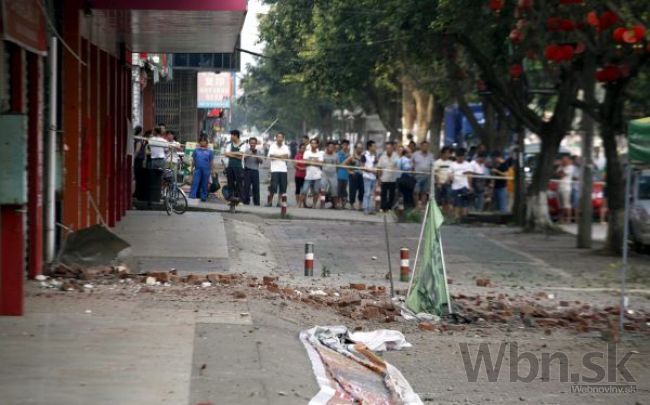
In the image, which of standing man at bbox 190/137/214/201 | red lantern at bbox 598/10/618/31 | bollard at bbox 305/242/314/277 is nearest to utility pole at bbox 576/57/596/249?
red lantern at bbox 598/10/618/31

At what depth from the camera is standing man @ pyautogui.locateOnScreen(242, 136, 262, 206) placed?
27.0m

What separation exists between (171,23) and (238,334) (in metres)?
9.17

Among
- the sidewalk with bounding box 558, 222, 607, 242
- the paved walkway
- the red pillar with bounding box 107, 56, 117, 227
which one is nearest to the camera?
the paved walkway

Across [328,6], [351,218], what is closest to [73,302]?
[351,218]

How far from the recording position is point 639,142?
1123cm

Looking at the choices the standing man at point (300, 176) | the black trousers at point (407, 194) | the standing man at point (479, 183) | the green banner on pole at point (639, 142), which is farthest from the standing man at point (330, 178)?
the green banner on pole at point (639, 142)

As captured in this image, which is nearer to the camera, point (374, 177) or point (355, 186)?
point (374, 177)

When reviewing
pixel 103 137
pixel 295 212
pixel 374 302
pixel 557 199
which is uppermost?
pixel 103 137

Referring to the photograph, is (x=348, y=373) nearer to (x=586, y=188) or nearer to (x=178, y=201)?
(x=586, y=188)

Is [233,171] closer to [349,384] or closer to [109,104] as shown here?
[109,104]

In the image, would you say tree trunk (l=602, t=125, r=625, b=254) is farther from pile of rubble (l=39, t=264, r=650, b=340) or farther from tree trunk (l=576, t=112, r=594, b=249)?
pile of rubble (l=39, t=264, r=650, b=340)

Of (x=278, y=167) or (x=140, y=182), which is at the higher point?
(x=278, y=167)

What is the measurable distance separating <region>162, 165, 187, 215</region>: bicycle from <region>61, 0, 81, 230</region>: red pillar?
6.60m

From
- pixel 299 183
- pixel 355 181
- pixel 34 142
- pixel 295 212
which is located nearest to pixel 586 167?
pixel 295 212
